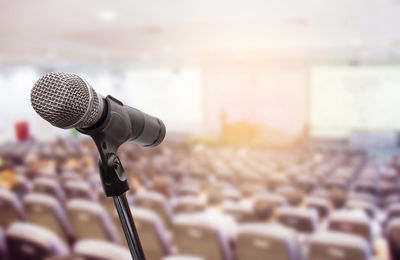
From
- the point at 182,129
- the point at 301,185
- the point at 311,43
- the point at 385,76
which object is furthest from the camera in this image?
the point at 182,129

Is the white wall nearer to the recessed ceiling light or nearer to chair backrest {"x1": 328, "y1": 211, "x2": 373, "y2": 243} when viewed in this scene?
the recessed ceiling light

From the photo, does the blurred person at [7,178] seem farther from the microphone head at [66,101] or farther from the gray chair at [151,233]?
the microphone head at [66,101]

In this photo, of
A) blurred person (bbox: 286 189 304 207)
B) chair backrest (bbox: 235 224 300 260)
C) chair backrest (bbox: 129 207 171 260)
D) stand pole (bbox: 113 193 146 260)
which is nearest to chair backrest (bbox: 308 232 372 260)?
chair backrest (bbox: 235 224 300 260)

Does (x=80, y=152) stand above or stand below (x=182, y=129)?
below

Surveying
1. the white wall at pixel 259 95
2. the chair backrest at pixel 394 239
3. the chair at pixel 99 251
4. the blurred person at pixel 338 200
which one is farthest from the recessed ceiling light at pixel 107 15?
the white wall at pixel 259 95

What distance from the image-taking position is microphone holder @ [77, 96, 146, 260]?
727mm

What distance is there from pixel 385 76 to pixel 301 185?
12.2 metres

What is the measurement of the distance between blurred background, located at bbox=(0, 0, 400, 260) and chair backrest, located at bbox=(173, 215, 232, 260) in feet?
0.04

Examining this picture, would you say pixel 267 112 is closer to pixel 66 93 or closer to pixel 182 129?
pixel 182 129

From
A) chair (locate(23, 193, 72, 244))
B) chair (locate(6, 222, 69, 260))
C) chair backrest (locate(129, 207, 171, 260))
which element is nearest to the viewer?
chair (locate(6, 222, 69, 260))

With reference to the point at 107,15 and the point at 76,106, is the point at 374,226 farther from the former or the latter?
the point at 107,15

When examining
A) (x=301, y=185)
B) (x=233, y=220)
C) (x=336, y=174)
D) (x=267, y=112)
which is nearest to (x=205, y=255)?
(x=233, y=220)

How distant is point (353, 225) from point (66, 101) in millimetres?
3379

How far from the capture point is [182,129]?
18.7 metres
